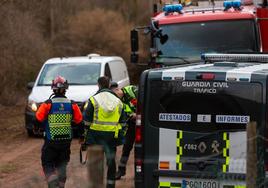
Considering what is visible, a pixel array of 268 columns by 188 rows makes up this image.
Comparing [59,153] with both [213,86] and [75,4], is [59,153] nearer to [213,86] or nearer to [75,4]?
[213,86]

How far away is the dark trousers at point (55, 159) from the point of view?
847cm

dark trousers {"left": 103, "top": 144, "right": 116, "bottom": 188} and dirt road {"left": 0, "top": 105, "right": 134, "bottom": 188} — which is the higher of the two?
dark trousers {"left": 103, "top": 144, "right": 116, "bottom": 188}

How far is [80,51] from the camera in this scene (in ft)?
117

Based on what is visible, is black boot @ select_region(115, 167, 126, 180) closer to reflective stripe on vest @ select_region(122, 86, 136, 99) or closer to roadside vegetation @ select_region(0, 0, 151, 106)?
reflective stripe on vest @ select_region(122, 86, 136, 99)

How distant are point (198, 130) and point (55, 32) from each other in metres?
28.9

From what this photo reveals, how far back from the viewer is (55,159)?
867cm

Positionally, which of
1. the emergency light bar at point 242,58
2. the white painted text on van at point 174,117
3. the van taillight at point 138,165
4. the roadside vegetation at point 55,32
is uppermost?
the emergency light bar at point 242,58

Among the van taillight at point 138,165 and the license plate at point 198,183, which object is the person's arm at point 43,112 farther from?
the license plate at point 198,183

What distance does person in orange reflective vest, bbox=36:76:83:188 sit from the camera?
855 centimetres

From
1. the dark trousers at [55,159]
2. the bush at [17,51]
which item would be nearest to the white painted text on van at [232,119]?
the dark trousers at [55,159]

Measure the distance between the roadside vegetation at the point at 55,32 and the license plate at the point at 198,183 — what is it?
1448 cm

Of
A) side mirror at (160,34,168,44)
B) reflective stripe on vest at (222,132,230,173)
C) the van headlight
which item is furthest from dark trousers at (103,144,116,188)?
the van headlight

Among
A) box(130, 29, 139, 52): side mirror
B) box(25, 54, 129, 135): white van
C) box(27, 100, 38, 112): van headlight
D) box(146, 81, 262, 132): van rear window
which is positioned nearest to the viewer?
box(146, 81, 262, 132): van rear window

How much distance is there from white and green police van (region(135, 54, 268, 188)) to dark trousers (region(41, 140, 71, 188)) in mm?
1398
